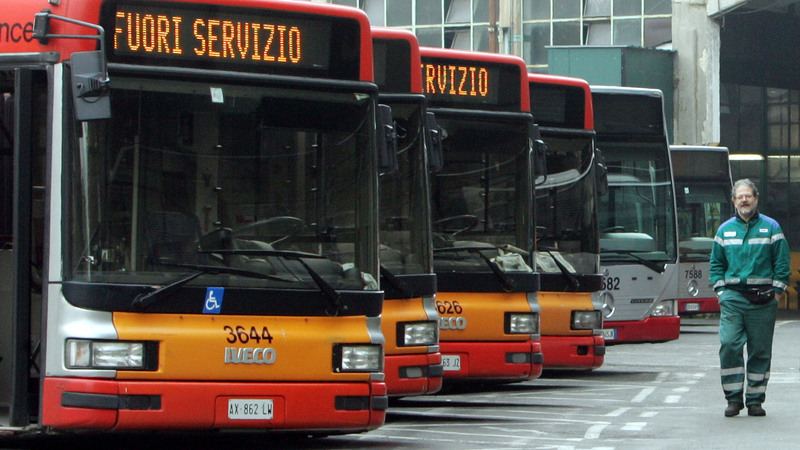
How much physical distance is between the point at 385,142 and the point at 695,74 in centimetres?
2925

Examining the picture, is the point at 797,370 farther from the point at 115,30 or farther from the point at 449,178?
the point at 115,30

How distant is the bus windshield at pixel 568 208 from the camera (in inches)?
607

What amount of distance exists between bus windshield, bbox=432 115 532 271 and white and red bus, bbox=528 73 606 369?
1428 mm

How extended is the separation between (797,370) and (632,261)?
2188mm

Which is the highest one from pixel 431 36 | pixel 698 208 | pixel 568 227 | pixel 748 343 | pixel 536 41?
pixel 431 36

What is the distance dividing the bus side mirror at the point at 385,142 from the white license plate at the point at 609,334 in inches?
361

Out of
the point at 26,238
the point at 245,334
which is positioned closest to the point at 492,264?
the point at 245,334

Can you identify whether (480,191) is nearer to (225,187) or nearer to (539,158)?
(539,158)

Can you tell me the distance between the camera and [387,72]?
39.0 feet

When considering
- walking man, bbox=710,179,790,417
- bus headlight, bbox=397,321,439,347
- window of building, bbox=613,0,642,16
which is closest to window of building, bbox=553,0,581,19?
window of building, bbox=613,0,642,16

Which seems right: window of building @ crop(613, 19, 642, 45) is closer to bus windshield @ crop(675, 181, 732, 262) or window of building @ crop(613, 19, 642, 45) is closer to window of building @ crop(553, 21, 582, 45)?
window of building @ crop(553, 21, 582, 45)

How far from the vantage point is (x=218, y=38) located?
8.93 meters

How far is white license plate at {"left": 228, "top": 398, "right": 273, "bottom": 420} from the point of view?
878 cm

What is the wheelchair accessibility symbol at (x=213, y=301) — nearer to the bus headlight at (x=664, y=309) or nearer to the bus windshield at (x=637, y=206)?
the bus windshield at (x=637, y=206)
